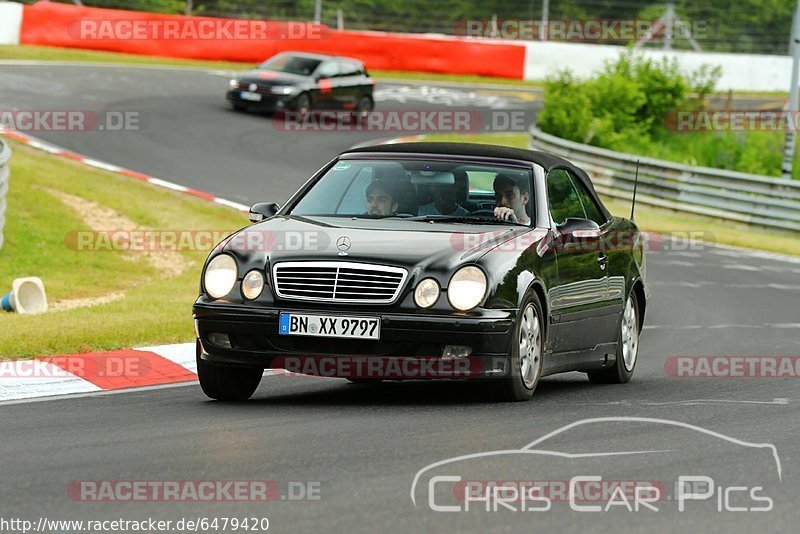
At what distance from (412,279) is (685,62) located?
39881 millimetres

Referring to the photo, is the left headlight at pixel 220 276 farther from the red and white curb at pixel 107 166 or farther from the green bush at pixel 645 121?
the green bush at pixel 645 121

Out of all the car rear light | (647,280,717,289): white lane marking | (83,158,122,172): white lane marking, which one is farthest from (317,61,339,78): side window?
the car rear light

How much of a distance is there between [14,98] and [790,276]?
1674cm

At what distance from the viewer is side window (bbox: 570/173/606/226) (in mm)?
10406

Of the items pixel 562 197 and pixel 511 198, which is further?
pixel 562 197

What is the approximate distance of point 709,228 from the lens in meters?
26.5

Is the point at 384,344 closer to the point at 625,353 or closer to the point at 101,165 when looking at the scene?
the point at 625,353

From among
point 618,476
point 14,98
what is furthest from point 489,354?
point 14,98

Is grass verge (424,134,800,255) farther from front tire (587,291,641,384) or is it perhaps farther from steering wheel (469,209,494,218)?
steering wheel (469,209,494,218)

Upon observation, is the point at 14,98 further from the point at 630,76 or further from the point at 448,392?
the point at 448,392

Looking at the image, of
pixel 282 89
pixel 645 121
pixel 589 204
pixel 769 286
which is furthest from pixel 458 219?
pixel 645 121

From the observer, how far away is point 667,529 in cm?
555

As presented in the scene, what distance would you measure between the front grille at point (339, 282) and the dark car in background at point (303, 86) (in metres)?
24.3

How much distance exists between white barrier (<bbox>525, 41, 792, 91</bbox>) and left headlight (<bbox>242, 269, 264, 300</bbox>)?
3728 cm
